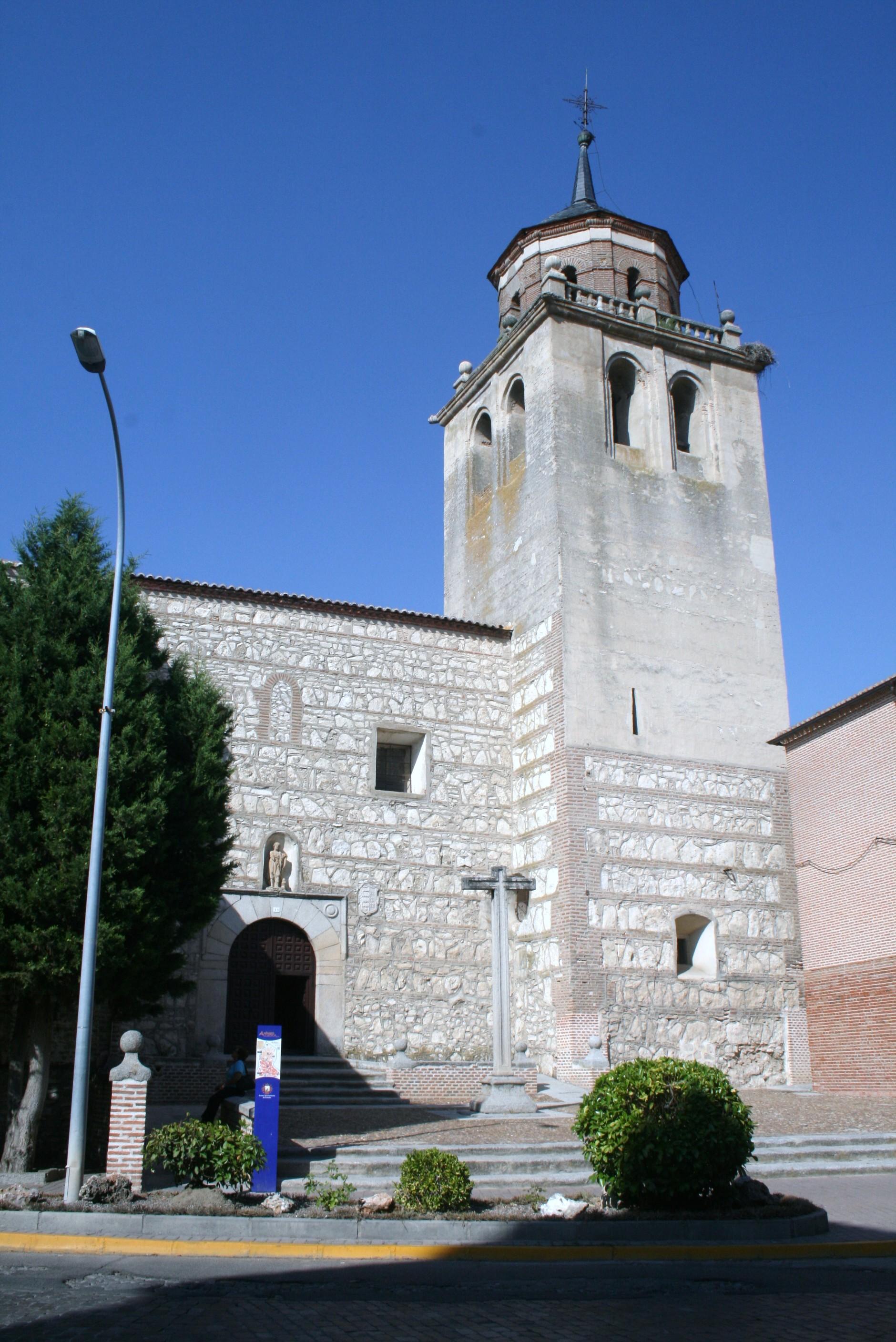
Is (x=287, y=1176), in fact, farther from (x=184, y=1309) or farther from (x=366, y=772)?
(x=366, y=772)

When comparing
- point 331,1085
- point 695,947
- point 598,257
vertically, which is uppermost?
point 598,257

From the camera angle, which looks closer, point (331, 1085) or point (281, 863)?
point (331, 1085)

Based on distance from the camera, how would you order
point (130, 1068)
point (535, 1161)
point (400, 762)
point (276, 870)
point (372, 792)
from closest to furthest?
point (130, 1068), point (535, 1161), point (276, 870), point (372, 792), point (400, 762)

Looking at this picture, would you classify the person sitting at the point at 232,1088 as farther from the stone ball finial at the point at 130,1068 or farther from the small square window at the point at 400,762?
the small square window at the point at 400,762

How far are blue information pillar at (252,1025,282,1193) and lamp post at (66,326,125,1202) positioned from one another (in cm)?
158

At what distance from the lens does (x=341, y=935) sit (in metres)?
19.8

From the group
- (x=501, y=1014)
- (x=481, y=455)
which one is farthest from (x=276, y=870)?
(x=481, y=455)

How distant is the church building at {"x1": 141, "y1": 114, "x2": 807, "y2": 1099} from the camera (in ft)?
64.3

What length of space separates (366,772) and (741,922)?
7537 millimetres

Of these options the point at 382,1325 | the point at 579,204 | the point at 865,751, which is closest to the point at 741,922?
the point at 865,751

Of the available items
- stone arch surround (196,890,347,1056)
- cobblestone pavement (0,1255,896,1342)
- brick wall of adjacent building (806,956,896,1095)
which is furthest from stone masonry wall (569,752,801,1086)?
cobblestone pavement (0,1255,896,1342)

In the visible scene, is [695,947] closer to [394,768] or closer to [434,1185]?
[394,768]

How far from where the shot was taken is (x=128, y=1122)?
1058 centimetres

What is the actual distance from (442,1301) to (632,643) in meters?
15.8
